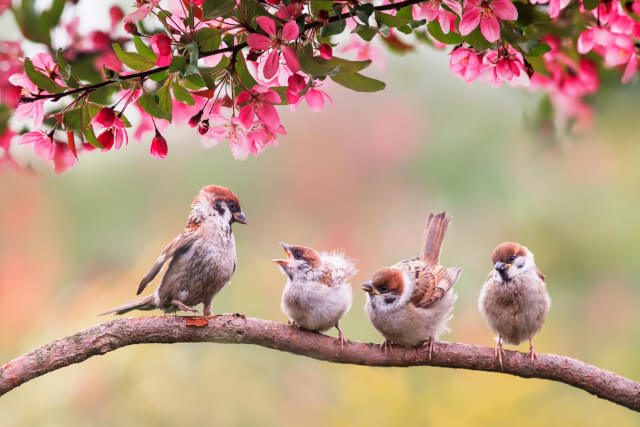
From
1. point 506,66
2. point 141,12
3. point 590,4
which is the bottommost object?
point 141,12

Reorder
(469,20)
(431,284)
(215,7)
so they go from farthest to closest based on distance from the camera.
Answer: (431,284)
(469,20)
(215,7)

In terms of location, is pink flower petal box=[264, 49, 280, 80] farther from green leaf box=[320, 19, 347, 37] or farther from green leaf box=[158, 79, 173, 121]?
green leaf box=[158, 79, 173, 121]

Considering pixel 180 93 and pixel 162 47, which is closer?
pixel 162 47

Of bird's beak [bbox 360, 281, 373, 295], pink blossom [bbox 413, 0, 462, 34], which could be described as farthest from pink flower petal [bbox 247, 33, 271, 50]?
bird's beak [bbox 360, 281, 373, 295]

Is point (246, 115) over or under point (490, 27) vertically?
under

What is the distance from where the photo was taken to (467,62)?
66.4 inches

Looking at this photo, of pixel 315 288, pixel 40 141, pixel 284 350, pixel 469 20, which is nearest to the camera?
pixel 469 20

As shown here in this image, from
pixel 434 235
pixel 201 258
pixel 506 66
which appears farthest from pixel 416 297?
pixel 506 66

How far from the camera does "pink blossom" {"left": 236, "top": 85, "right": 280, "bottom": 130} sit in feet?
5.11

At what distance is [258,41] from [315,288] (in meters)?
0.86

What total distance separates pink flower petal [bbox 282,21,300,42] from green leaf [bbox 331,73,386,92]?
0.35 feet

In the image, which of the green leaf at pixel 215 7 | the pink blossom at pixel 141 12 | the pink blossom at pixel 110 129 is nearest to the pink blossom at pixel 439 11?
the green leaf at pixel 215 7

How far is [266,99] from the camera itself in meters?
1.56

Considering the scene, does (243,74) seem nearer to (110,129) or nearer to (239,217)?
(110,129)
